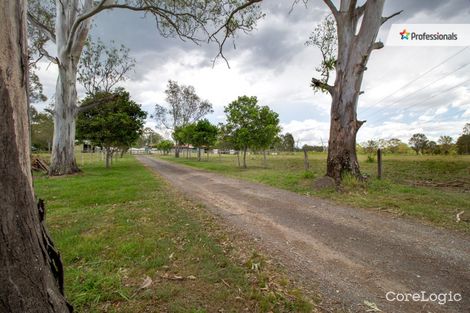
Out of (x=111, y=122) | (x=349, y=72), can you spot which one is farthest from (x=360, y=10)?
(x=111, y=122)

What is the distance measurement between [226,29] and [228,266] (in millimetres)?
8824

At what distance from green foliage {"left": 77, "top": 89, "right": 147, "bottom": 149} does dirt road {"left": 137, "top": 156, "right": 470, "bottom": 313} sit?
597 inches

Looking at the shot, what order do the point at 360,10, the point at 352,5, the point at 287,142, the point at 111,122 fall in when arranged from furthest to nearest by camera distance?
the point at 287,142 < the point at 111,122 < the point at 360,10 < the point at 352,5

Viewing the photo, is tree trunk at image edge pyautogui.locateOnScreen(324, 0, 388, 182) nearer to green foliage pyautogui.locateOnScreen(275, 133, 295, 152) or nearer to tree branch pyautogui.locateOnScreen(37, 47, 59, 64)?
tree branch pyautogui.locateOnScreen(37, 47, 59, 64)

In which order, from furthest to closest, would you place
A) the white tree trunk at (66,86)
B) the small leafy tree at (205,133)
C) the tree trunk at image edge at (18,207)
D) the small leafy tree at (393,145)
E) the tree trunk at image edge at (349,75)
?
1. the small leafy tree at (393,145)
2. the small leafy tree at (205,133)
3. the white tree trunk at (66,86)
4. the tree trunk at image edge at (349,75)
5. the tree trunk at image edge at (18,207)

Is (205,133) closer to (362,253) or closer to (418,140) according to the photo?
(362,253)

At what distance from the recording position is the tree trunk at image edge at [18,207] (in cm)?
138

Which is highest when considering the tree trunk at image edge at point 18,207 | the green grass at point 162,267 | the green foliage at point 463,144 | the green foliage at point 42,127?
the green foliage at point 42,127

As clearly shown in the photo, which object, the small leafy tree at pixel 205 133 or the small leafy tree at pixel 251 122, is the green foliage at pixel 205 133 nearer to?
the small leafy tree at pixel 205 133

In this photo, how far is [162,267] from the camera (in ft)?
9.29

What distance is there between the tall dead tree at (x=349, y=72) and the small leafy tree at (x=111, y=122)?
50.3ft

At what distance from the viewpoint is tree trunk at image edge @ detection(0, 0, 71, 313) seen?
1375 millimetres

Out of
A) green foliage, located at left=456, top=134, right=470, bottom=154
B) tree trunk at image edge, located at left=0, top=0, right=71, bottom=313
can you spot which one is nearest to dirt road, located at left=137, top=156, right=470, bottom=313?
tree trunk at image edge, located at left=0, top=0, right=71, bottom=313

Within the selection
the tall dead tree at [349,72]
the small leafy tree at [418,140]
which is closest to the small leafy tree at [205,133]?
the tall dead tree at [349,72]
